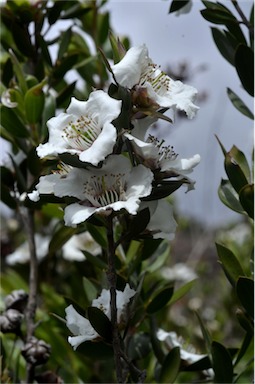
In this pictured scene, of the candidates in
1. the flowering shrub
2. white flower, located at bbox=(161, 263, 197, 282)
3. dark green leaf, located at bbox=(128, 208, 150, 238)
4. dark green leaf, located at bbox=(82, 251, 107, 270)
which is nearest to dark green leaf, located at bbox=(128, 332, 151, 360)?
the flowering shrub

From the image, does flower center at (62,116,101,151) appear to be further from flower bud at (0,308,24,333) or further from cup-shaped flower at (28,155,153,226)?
flower bud at (0,308,24,333)

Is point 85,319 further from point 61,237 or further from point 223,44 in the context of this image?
point 223,44

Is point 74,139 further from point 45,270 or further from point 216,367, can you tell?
point 45,270

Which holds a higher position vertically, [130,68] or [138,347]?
[130,68]

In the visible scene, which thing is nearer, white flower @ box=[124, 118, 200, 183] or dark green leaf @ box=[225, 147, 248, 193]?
white flower @ box=[124, 118, 200, 183]

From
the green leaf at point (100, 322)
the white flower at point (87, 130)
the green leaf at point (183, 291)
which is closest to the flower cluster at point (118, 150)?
the white flower at point (87, 130)

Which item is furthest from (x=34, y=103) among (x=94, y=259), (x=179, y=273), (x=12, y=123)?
(x=179, y=273)
